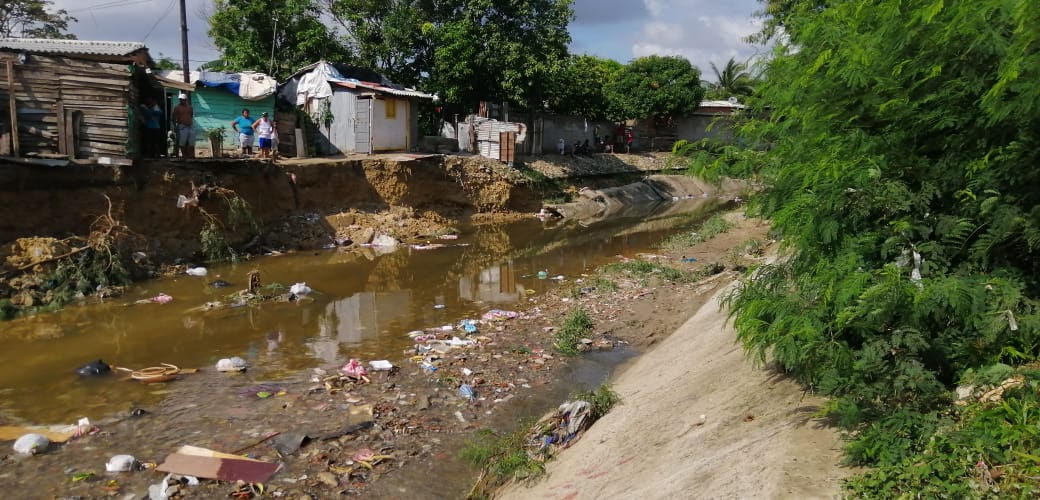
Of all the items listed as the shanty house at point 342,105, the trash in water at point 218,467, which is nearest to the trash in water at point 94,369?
the trash in water at point 218,467

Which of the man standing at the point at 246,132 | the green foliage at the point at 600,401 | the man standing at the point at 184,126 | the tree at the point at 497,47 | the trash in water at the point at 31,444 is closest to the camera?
the trash in water at the point at 31,444

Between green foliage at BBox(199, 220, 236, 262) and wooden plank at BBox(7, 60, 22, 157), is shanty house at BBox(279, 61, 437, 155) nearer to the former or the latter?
green foliage at BBox(199, 220, 236, 262)

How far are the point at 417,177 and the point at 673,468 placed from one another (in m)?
17.1

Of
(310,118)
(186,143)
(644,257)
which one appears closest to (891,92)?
(644,257)

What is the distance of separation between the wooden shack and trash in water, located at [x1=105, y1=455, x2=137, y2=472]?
9.23 meters

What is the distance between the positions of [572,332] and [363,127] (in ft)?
44.9

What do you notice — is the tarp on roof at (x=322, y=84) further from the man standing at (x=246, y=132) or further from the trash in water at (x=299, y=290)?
the trash in water at (x=299, y=290)

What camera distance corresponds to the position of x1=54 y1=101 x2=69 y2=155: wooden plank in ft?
40.9

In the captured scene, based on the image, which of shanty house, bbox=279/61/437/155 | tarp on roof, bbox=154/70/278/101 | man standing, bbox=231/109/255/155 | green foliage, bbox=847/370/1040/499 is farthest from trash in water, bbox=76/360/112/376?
shanty house, bbox=279/61/437/155

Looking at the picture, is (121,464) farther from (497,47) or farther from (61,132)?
(497,47)

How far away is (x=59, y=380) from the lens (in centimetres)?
796

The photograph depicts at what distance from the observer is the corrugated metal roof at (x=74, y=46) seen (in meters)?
14.4

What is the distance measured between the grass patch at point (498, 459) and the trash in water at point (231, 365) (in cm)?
355

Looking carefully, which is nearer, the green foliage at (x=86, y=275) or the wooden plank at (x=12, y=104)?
the green foliage at (x=86, y=275)
